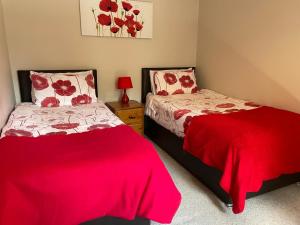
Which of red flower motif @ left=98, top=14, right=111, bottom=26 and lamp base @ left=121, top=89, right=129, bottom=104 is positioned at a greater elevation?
red flower motif @ left=98, top=14, right=111, bottom=26

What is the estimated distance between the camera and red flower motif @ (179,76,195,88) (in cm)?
326

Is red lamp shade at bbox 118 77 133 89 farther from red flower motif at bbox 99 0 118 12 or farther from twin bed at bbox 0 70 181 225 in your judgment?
twin bed at bbox 0 70 181 225

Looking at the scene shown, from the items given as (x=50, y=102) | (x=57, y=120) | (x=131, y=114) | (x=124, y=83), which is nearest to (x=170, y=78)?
(x=124, y=83)

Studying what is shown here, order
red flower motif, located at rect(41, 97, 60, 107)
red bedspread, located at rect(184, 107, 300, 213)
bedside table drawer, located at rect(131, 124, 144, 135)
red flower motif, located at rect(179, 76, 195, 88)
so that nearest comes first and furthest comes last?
red bedspread, located at rect(184, 107, 300, 213), red flower motif, located at rect(41, 97, 60, 107), bedside table drawer, located at rect(131, 124, 144, 135), red flower motif, located at rect(179, 76, 195, 88)

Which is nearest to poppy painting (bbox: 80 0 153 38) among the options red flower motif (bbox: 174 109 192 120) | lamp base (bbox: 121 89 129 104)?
lamp base (bbox: 121 89 129 104)

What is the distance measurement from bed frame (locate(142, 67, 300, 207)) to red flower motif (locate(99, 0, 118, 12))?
88 centimetres

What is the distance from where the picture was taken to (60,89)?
2.57 m

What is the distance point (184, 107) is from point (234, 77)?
0.90 m

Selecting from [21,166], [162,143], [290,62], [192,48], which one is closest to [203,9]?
[192,48]

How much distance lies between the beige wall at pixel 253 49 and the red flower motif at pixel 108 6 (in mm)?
1312

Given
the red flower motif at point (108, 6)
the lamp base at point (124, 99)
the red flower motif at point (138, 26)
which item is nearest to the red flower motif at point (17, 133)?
the lamp base at point (124, 99)

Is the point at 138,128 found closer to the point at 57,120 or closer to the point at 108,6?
the point at 57,120

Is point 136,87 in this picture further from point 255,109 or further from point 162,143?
point 255,109

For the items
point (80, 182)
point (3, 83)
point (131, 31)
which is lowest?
point (80, 182)
